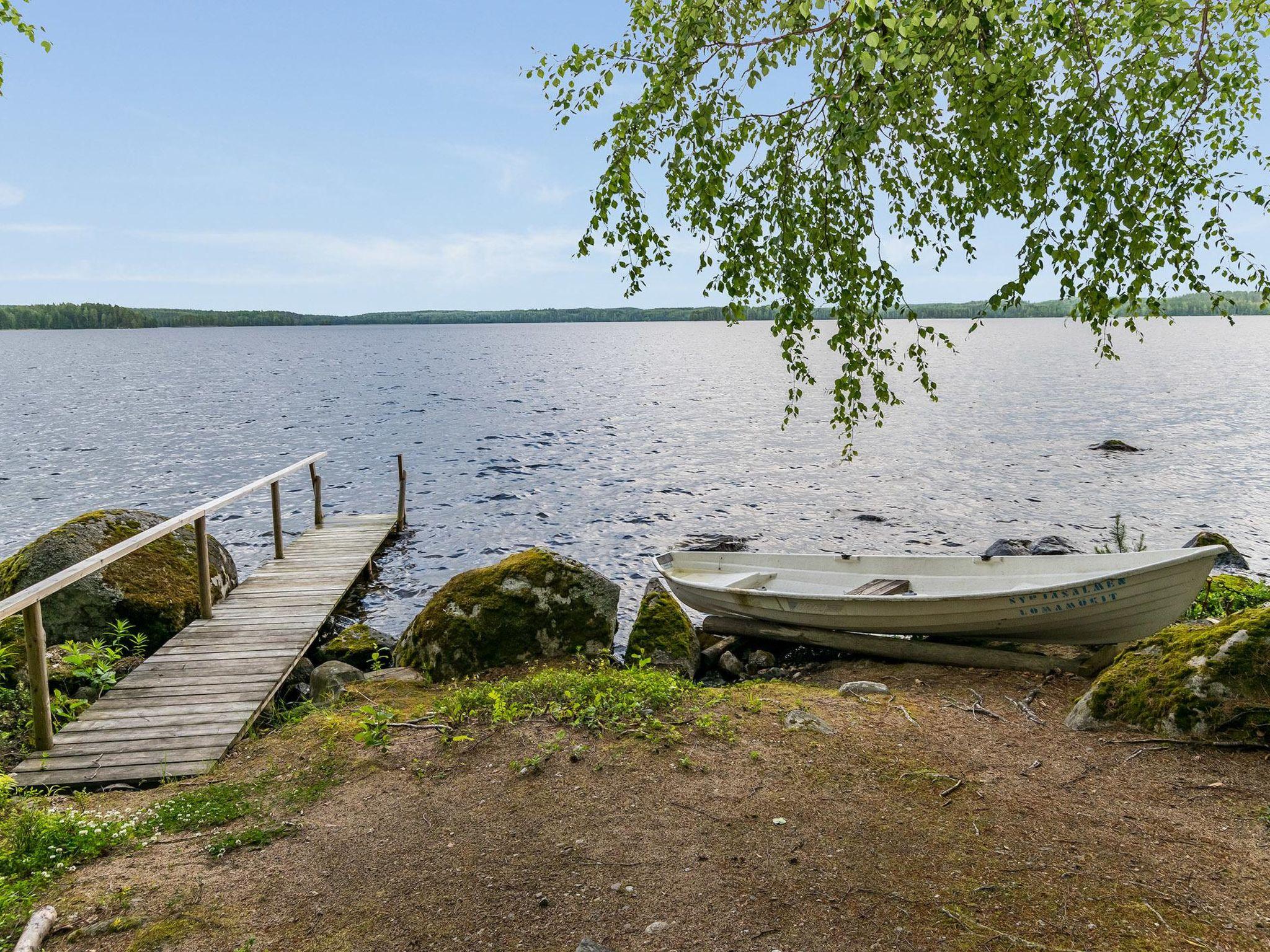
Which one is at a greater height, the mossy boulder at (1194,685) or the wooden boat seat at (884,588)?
the mossy boulder at (1194,685)

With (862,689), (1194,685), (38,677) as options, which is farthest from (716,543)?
(38,677)

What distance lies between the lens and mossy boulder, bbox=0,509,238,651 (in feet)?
32.3

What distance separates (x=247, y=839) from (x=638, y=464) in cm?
2660

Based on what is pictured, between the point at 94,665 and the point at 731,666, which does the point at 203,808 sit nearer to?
the point at 94,665

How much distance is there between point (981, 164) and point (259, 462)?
31357 mm

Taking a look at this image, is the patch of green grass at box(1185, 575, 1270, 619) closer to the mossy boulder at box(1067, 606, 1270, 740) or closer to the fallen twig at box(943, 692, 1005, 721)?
the mossy boulder at box(1067, 606, 1270, 740)

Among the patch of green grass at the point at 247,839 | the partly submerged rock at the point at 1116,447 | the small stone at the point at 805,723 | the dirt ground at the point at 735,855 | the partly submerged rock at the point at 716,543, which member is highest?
the dirt ground at the point at 735,855

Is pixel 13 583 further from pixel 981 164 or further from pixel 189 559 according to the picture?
pixel 981 164

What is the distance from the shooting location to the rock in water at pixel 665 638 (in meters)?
10.4

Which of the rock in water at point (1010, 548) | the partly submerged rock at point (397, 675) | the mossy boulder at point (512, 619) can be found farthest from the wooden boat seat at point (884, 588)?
the rock in water at point (1010, 548)

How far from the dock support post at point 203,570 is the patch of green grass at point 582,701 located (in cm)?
515

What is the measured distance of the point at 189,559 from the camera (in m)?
11.6

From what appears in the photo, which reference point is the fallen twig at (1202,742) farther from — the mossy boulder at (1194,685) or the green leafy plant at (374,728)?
the green leafy plant at (374,728)

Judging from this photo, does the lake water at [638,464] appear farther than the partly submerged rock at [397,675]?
Yes
